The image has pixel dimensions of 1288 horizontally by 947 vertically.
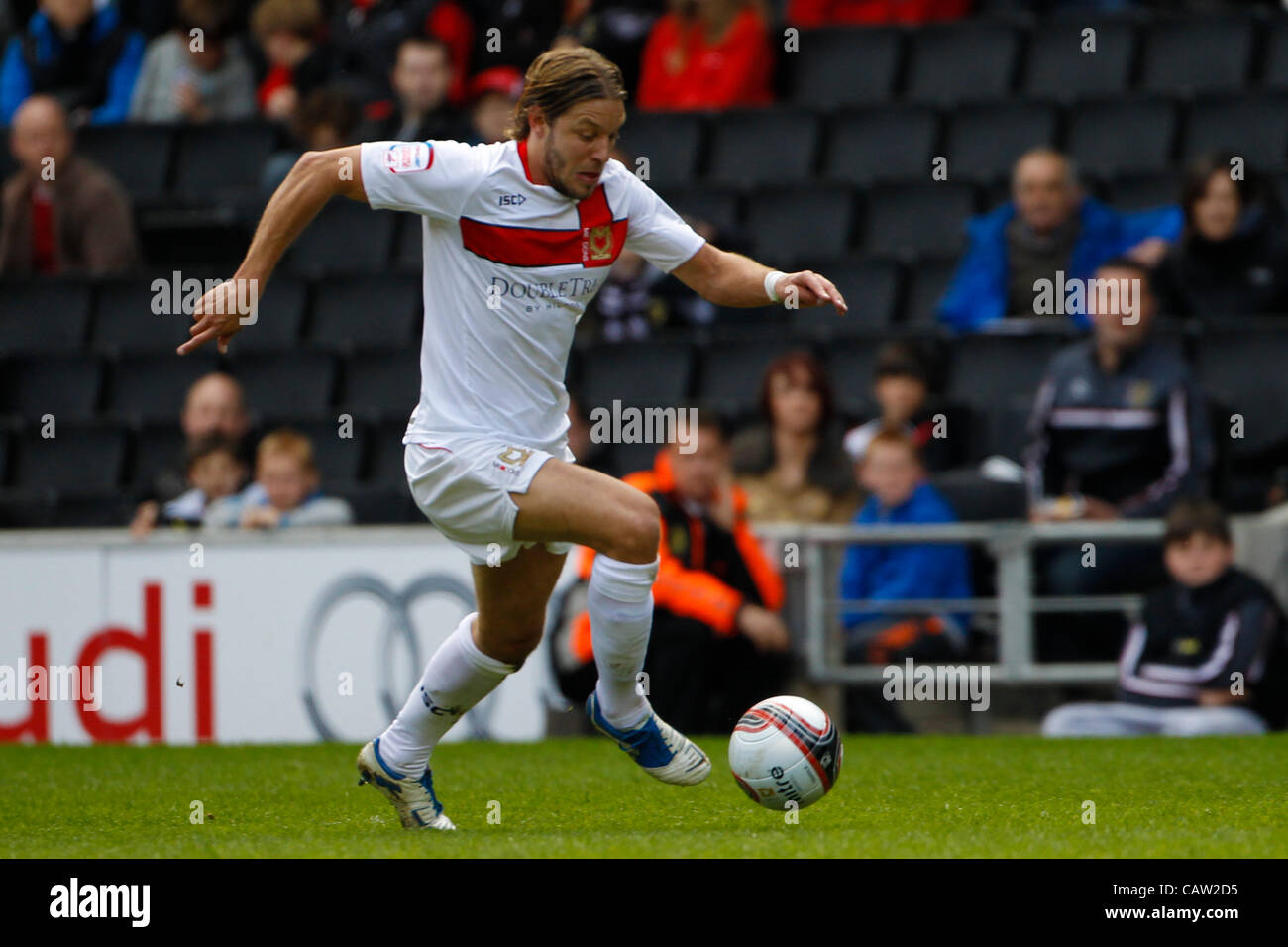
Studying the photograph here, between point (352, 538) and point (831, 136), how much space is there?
4376 millimetres

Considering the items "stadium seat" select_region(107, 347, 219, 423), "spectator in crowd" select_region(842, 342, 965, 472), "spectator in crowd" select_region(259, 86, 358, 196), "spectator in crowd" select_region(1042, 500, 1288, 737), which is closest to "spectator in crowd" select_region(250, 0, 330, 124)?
"spectator in crowd" select_region(259, 86, 358, 196)

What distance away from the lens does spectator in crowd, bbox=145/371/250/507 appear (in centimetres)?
1039

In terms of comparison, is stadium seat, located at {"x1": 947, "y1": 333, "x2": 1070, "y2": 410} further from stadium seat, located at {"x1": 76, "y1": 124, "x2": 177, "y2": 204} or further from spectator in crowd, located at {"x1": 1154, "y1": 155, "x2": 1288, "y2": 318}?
stadium seat, located at {"x1": 76, "y1": 124, "x2": 177, "y2": 204}

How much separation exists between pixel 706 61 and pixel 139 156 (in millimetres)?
3834

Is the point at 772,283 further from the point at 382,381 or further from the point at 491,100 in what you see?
the point at 491,100

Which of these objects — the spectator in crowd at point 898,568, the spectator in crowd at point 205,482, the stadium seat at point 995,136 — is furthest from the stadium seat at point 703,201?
the spectator in crowd at point 205,482

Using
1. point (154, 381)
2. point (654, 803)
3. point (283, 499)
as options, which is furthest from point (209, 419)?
point (654, 803)

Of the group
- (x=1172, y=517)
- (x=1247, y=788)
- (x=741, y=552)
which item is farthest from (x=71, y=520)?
(x=1247, y=788)

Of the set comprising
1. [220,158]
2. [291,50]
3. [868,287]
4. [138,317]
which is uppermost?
[291,50]

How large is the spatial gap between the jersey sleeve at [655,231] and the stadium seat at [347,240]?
22.8ft

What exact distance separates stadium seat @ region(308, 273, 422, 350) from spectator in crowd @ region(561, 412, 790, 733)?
3203mm

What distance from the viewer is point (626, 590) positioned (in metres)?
5.49

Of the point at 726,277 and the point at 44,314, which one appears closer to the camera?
the point at 726,277

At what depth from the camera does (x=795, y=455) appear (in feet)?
31.6
